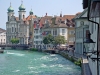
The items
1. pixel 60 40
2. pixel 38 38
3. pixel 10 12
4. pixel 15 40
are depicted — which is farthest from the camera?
pixel 10 12

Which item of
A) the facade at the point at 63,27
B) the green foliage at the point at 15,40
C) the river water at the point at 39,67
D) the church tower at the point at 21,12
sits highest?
the church tower at the point at 21,12

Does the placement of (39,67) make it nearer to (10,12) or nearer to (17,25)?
(17,25)

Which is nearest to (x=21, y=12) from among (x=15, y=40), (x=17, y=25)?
(x=17, y=25)

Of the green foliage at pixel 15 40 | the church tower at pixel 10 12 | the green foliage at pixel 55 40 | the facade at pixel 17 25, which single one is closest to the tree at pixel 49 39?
the green foliage at pixel 55 40

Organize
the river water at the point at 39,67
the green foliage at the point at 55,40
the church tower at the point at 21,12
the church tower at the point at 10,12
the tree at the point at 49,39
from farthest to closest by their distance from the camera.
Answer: the church tower at the point at 10,12 < the church tower at the point at 21,12 < the tree at the point at 49,39 < the green foliage at the point at 55,40 < the river water at the point at 39,67

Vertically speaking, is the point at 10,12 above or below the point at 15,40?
above

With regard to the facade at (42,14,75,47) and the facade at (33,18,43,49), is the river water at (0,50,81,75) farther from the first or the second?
the facade at (33,18,43,49)

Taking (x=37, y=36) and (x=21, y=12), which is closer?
(x=37, y=36)

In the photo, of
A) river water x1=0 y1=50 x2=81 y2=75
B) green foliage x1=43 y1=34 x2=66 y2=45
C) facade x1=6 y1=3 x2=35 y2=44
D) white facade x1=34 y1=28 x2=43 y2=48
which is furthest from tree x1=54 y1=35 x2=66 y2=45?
facade x1=6 y1=3 x2=35 y2=44

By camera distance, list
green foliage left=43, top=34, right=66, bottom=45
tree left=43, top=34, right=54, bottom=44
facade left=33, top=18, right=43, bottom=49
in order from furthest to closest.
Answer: facade left=33, top=18, right=43, bottom=49 < tree left=43, top=34, right=54, bottom=44 < green foliage left=43, top=34, right=66, bottom=45

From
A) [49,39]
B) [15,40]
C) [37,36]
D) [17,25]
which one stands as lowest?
[15,40]

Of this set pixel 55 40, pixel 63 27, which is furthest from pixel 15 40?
pixel 55 40

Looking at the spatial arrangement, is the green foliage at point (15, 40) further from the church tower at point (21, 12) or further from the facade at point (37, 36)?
the facade at point (37, 36)

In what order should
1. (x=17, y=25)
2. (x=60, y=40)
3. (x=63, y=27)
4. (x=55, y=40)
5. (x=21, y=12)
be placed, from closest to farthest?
(x=60, y=40) < (x=55, y=40) < (x=63, y=27) < (x=17, y=25) < (x=21, y=12)
